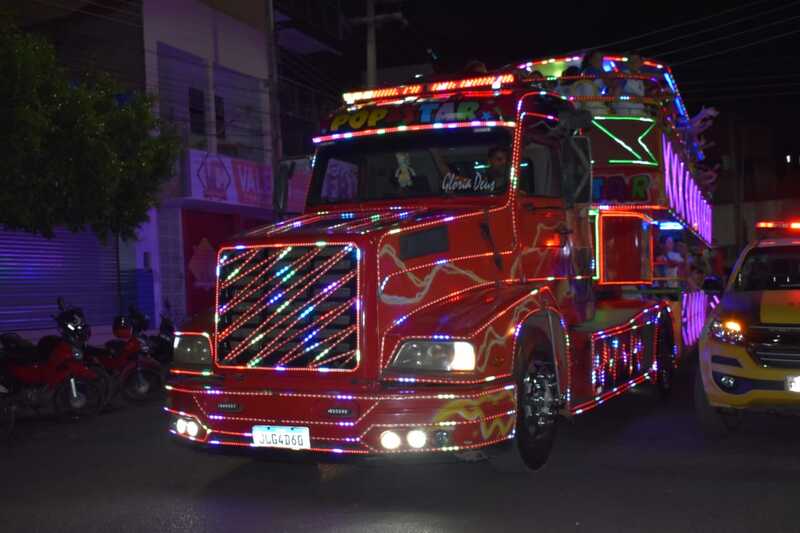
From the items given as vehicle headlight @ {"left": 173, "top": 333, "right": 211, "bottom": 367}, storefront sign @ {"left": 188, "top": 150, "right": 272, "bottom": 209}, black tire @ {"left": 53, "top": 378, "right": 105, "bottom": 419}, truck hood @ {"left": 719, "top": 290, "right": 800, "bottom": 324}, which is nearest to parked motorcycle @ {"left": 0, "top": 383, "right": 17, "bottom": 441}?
black tire @ {"left": 53, "top": 378, "right": 105, "bottom": 419}

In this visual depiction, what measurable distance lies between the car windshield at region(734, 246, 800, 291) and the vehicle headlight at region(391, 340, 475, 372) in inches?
169

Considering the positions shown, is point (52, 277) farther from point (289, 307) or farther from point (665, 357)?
point (289, 307)

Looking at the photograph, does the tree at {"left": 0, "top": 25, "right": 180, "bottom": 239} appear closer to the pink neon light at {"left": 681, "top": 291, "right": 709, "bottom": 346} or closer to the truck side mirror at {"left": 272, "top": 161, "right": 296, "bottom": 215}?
the truck side mirror at {"left": 272, "top": 161, "right": 296, "bottom": 215}

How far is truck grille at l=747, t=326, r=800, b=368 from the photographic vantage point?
7.28 m

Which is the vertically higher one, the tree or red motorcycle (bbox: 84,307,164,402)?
the tree

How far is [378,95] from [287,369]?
11.4 ft

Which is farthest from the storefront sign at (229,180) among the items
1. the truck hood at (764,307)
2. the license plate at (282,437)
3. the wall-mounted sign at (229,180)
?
the license plate at (282,437)

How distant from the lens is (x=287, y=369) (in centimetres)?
607

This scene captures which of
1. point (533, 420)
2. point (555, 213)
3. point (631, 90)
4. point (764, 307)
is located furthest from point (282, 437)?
point (631, 90)

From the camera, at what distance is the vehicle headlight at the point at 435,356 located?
575 cm

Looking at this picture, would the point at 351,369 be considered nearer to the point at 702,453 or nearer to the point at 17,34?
the point at 702,453

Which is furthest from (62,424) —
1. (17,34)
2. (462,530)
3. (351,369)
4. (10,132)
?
(462,530)

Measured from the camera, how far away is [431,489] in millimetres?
6543

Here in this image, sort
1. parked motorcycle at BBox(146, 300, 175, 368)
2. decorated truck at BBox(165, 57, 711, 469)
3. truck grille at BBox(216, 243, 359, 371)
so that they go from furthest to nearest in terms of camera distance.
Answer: parked motorcycle at BBox(146, 300, 175, 368) < truck grille at BBox(216, 243, 359, 371) < decorated truck at BBox(165, 57, 711, 469)
